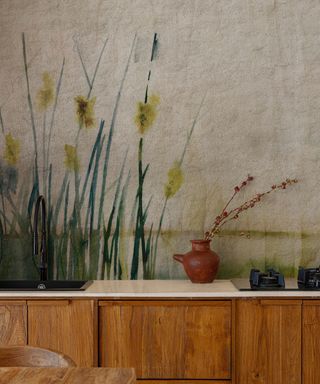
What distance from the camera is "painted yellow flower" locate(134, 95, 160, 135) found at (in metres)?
3.85

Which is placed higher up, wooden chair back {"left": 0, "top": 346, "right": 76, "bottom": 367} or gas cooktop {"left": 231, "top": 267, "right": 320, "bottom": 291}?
gas cooktop {"left": 231, "top": 267, "right": 320, "bottom": 291}

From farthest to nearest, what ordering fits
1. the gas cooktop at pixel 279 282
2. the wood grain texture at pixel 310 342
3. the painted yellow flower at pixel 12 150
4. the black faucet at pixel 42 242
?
the painted yellow flower at pixel 12 150
the black faucet at pixel 42 242
the gas cooktop at pixel 279 282
the wood grain texture at pixel 310 342

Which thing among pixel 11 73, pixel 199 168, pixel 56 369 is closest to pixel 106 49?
pixel 11 73

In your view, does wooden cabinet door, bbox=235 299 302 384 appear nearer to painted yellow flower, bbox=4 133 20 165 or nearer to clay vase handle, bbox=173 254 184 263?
clay vase handle, bbox=173 254 184 263

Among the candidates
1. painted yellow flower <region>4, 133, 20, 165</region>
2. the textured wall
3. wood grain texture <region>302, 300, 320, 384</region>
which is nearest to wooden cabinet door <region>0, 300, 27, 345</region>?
the textured wall

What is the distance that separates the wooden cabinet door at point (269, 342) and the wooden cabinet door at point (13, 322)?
1049 mm

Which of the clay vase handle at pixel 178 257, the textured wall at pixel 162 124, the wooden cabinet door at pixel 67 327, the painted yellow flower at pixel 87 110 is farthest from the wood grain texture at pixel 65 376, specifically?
the painted yellow flower at pixel 87 110

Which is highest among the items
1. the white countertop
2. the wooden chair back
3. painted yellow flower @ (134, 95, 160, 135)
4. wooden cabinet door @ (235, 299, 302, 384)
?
painted yellow flower @ (134, 95, 160, 135)

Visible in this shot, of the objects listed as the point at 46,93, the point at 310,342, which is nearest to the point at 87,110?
the point at 46,93

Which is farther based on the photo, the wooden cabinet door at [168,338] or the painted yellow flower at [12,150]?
the painted yellow flower at [12,150]

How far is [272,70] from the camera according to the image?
3820mm

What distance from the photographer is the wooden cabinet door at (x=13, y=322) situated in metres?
3.24

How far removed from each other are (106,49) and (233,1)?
0.79 meters

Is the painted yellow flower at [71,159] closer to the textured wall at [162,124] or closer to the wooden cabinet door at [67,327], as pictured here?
the textured wall at [162,124]
